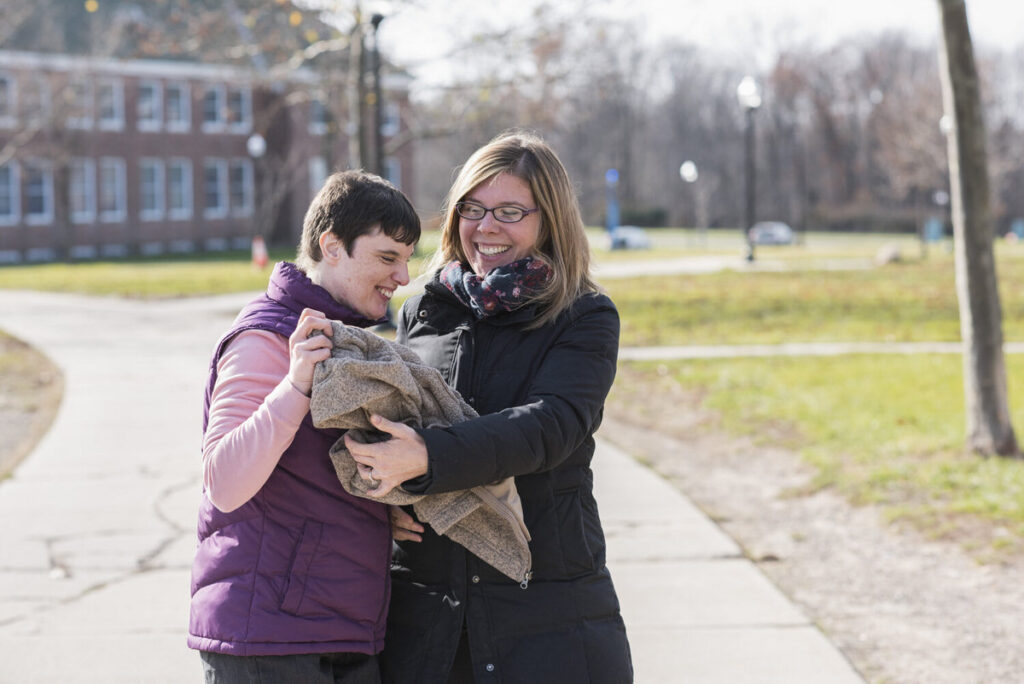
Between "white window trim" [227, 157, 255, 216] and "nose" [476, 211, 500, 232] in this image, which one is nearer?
"nose" [476, 211, 500, 232]

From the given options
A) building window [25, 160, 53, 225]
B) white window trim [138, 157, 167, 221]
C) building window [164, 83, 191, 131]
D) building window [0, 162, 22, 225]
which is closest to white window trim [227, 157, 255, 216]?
building window [164, 83, 191, 131]

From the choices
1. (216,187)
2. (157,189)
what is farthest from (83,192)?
(216,187)

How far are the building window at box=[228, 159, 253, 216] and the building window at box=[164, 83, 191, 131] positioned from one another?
249cm

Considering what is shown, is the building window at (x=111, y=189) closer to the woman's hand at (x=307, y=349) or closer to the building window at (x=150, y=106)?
the building window at (x=150, y=106)

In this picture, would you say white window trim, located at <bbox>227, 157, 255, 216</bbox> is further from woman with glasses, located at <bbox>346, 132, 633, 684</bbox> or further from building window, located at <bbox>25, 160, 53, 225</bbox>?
woman with glasses, located at <bbox>346, 132, 633, 684</bbox>

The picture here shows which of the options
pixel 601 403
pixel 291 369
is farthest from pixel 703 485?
pixel 291 369

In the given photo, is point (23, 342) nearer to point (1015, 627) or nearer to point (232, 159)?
point (1015, 627)

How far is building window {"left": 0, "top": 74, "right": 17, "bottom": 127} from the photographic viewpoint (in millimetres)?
35406

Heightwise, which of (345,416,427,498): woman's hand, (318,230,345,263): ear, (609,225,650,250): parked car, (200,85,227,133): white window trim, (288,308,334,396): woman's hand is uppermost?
(200,85,227,133): white window trim

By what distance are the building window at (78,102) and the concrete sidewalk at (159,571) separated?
24.7 meters

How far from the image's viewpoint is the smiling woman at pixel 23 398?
9.12 metres

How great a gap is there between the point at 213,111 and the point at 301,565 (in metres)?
47.3

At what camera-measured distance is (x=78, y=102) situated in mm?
37375

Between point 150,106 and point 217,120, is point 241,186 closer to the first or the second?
point 217,120
